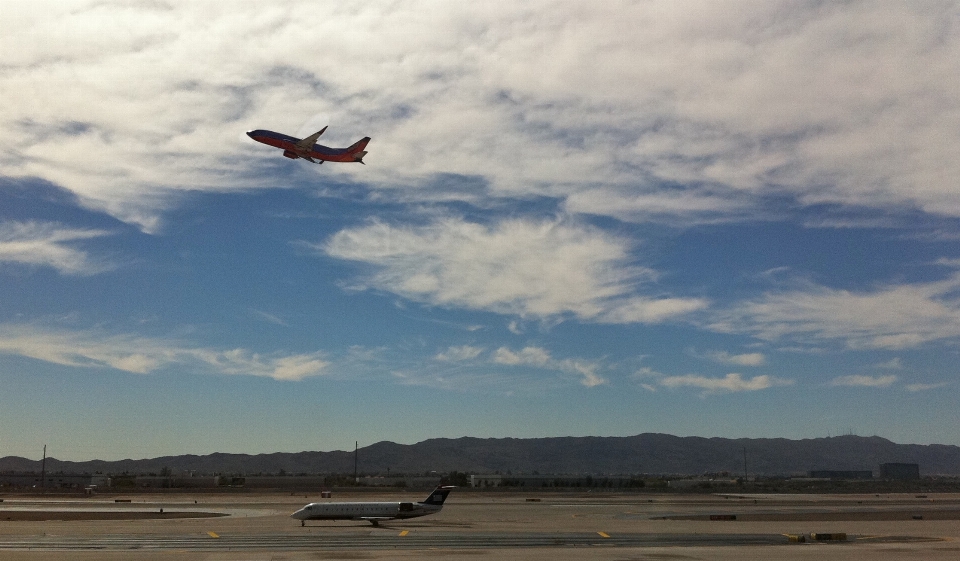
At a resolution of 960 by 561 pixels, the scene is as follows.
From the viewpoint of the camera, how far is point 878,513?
115750 mm

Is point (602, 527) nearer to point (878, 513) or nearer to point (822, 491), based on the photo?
point (878, 513)

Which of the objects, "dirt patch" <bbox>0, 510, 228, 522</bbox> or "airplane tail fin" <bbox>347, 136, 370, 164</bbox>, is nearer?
"airplane tail fin" <bbox>347, 136, 370, 164</bbox>

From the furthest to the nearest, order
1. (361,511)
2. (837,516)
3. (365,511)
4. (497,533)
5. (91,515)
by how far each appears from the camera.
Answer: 1. (837,516)
2. (91,515)
3. (361,511)
4. (365,511)
5. (497,533)

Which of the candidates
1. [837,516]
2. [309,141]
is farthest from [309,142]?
[837,516]

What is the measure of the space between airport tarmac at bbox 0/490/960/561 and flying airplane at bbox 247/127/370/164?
3966cm

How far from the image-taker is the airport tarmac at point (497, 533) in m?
63.7

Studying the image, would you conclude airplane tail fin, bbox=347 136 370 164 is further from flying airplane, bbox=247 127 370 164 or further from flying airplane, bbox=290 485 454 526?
flying airplane, bbox=290 485 454 526

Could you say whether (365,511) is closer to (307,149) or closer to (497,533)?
(497,533)

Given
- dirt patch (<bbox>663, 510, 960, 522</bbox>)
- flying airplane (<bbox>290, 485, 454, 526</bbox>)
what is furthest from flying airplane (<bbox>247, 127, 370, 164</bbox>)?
dirt patch (<bbox>663, 510, 960, 522</bbox>)

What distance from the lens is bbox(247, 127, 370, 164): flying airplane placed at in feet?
273

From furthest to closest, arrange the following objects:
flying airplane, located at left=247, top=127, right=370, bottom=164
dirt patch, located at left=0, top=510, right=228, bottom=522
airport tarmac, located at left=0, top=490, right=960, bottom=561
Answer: dirt patch, located at left=0, top=510, right=228, bottom=522 < flying airplane, located at left=247, top=127, right=370, bottom=164 < airport tarmac, located at left=0, top=490, right=960, bottom=561

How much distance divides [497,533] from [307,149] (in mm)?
45324

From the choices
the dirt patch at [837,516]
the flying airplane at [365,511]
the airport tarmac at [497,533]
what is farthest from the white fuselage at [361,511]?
the dirt patch at [837,516]

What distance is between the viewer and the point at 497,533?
80.9m
